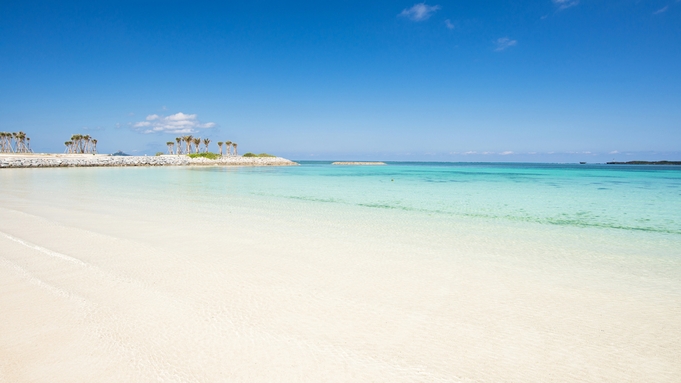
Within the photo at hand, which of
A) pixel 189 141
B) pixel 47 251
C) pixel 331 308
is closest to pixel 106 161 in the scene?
pixel 189 141

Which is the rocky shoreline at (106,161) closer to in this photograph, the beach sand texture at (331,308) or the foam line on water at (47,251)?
the beach sand texture at (331,308)

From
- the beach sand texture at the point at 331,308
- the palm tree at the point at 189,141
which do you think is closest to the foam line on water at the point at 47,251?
the beach sand texture at the point at 331,308

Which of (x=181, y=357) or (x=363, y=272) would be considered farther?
(x=363, y=272)

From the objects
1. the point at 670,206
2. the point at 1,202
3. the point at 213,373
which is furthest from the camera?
the point at 670,206

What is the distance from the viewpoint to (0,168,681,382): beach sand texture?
9.11 feet

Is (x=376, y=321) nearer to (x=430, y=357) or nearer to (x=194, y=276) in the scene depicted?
(x=430, y=357)

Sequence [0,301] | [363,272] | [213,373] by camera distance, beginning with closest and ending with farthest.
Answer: [213,373]
[0,301]
[363,272]

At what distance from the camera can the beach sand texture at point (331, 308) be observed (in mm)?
2775

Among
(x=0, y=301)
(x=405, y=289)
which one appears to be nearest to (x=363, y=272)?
(x=405, y=289)

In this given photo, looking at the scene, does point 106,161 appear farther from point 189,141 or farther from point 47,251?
point 47,251

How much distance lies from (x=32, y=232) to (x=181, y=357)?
692 cm

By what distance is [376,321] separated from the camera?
354 centimetres

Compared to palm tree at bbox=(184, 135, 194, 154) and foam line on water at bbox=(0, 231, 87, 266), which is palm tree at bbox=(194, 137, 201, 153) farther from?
foam line on water at bbox=(0, 231, 87, 266)

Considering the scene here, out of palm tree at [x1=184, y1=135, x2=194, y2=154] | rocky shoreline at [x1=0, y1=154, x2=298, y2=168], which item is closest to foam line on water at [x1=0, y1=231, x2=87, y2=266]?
rocky shoreline at [x1=0, y1=154, x2=298, y2=168]
